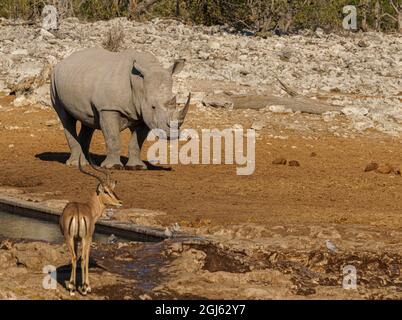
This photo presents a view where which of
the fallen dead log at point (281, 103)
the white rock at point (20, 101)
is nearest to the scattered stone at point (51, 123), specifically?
the white rock at point (20, 101)

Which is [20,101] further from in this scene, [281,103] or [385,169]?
[385,169]

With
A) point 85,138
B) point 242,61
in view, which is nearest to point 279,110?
point 242,61

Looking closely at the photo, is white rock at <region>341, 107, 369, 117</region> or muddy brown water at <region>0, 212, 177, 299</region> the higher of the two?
muddy brown water at <region>0, 212, 177, 299</region>

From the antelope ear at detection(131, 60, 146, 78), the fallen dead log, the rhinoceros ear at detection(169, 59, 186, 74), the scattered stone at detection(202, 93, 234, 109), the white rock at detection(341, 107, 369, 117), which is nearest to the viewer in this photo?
the antelope ear at detection(131, 60, 146, 78)

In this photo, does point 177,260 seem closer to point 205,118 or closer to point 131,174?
point 131,174

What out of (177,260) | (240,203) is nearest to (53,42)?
(240,203)

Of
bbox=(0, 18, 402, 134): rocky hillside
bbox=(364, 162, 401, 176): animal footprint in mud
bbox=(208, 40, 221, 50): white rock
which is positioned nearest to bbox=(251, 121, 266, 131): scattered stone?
bbox=(0, 18, 402, 134): rocky hillside

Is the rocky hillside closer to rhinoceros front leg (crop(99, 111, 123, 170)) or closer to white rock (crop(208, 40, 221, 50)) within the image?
white rock (crop(208, 40, 221, 50))

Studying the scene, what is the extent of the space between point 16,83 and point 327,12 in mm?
13654

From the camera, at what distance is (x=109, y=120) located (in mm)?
18609

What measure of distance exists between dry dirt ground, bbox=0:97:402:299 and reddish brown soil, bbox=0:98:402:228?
0.02m

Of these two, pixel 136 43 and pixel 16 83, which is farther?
pixel 136 43

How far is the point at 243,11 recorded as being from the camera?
117ft

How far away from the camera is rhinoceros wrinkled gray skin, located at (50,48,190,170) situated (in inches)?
721
